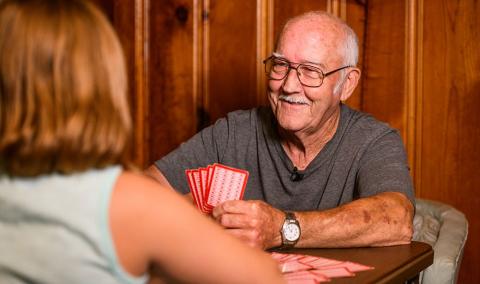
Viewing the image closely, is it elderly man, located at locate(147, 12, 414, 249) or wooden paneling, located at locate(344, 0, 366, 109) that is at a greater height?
wooden paneling, located at locate(344, 0, 366, 109)

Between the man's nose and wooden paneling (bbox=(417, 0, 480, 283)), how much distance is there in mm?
769

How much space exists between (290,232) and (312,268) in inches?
9.4

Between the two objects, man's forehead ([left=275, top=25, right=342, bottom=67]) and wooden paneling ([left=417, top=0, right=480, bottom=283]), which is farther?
wooden paneling ([left=417, top=0, right=480, bottom=283])

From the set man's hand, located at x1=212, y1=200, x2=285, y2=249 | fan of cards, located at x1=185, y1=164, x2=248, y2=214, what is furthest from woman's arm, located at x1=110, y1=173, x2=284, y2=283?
fan of cards, located at x1=185, y1=164, x2=248, y2=214

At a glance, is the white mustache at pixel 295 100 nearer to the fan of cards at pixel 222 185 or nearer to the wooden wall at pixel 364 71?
the fan of cards at pixel 222 185

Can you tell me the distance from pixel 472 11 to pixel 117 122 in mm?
2000

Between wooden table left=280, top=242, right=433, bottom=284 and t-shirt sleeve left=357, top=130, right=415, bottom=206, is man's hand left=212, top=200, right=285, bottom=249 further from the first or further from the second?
t-shirt sleeve left=357, top=130, right=415, bottom=206

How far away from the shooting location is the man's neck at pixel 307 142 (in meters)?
2.27

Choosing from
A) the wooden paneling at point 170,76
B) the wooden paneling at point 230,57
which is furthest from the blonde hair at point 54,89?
the wooden paneling at point 170,76

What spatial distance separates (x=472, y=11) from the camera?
2557 millimetres

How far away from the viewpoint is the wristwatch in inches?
65.6

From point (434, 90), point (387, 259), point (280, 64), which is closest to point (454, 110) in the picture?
point (434, 90)

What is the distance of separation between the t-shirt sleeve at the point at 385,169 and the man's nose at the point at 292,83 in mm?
323

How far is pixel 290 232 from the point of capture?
1670mm
